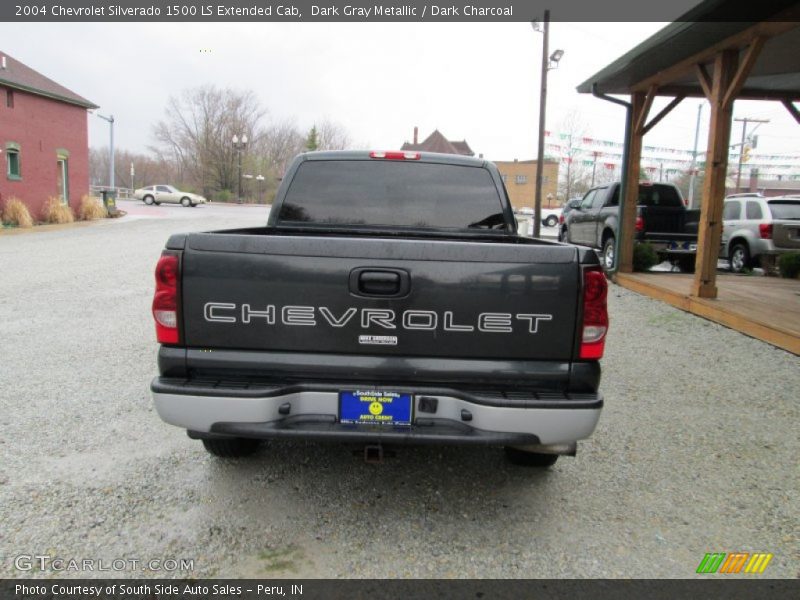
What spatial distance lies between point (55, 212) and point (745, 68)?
77.3ft

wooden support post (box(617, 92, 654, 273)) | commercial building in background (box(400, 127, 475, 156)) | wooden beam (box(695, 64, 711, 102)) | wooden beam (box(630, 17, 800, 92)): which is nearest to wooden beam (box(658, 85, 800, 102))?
wooden support post (box(617, 92, 654, 273))

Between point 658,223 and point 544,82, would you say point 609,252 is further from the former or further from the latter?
point 544,82

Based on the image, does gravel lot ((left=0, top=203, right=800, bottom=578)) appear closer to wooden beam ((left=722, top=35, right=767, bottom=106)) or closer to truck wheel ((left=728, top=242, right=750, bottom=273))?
wooden beam ((left=722, top=35, right=767, bottom=106))

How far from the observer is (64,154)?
25500 millimetres

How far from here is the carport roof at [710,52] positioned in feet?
21.6

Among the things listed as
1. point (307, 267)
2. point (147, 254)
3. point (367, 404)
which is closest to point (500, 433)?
point (367, 404)

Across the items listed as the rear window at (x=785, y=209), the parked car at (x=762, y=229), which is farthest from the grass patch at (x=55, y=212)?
the rear window at (x=785, y=209)

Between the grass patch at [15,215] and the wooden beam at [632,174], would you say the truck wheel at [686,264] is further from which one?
the grass patch at [15,215]

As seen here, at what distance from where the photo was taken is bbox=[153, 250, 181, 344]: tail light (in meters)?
2.60

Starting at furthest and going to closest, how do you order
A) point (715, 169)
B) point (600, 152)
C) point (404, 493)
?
point (600, 152), point (715, 169), point (404, 493)

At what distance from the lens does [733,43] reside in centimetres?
743

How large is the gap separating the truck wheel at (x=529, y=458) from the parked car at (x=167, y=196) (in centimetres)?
4535

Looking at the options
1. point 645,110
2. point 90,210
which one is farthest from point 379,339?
point 90,210

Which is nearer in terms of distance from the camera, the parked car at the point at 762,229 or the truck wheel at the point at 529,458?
the truck wheel at the point at 529,458
